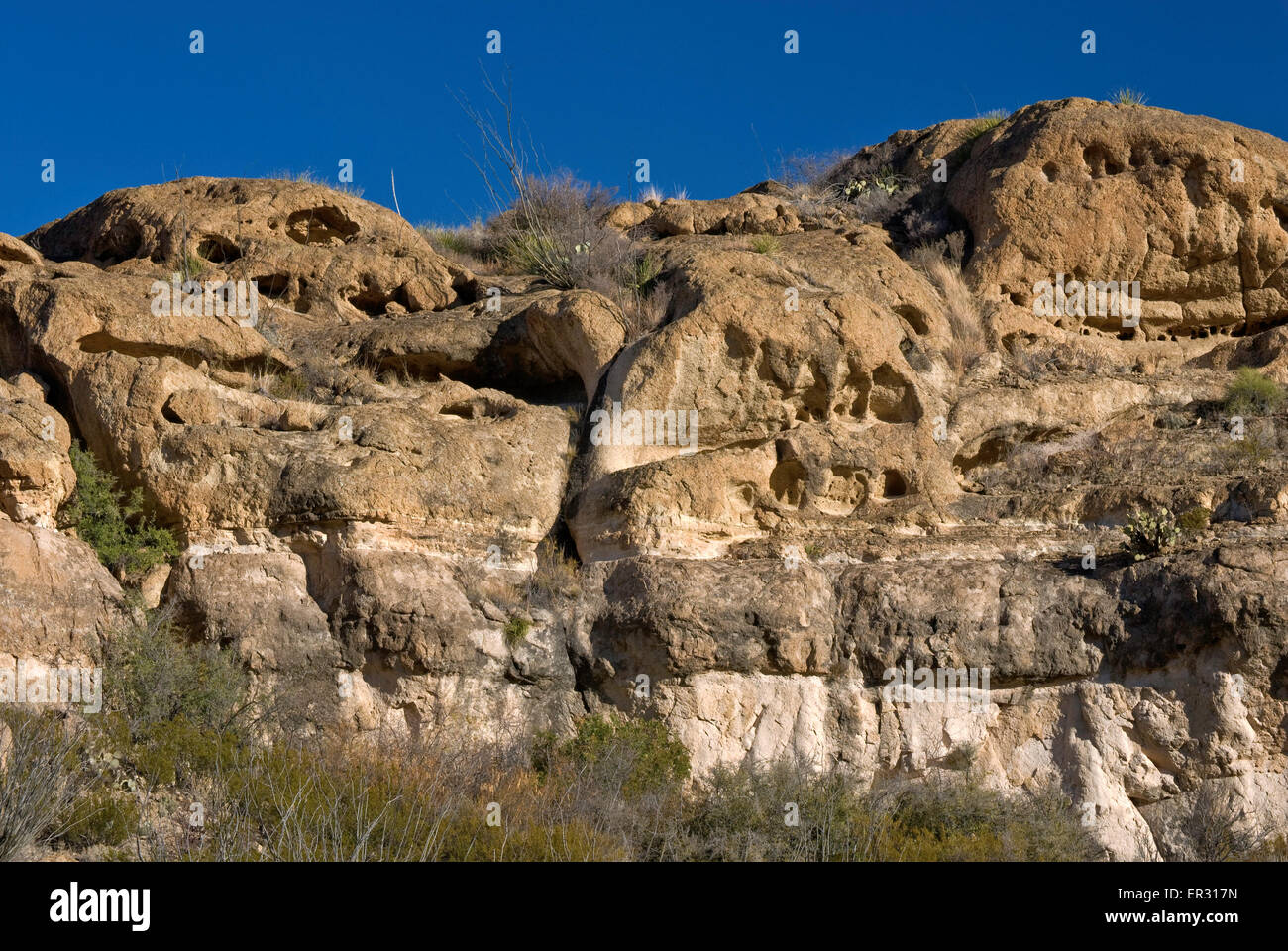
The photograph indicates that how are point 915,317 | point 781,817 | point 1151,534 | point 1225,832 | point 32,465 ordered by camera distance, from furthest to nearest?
point 915,317, point 1151,534, point 32,465, point 1225,832, point 781,817

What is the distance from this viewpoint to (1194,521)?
36.1 ft

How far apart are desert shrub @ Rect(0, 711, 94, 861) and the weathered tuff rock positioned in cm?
88

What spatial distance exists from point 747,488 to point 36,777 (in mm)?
6225

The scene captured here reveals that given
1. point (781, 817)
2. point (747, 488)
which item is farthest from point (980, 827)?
point (747, 488)

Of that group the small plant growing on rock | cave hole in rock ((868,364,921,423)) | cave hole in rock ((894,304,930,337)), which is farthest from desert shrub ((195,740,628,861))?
cave hole in rock ((894,304,930,337))

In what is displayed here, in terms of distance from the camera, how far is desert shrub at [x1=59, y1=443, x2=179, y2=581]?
1083cm

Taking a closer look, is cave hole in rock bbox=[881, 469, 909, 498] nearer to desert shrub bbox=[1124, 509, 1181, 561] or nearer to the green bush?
desert shrub bbox=[1124, 509, 1181, 561]

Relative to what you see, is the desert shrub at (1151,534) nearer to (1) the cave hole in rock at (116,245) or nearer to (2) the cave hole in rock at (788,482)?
(2) the cave hole in rock at (788,482)

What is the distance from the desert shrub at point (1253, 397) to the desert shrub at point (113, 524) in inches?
392

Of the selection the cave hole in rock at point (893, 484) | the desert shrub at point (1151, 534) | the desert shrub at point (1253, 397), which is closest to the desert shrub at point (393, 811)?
the cave hole in rock at point (893, 484)

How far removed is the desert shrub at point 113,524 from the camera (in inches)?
426

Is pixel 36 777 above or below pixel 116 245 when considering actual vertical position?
below

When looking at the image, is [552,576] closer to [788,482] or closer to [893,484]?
[788,482]

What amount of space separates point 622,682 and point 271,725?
275cm
